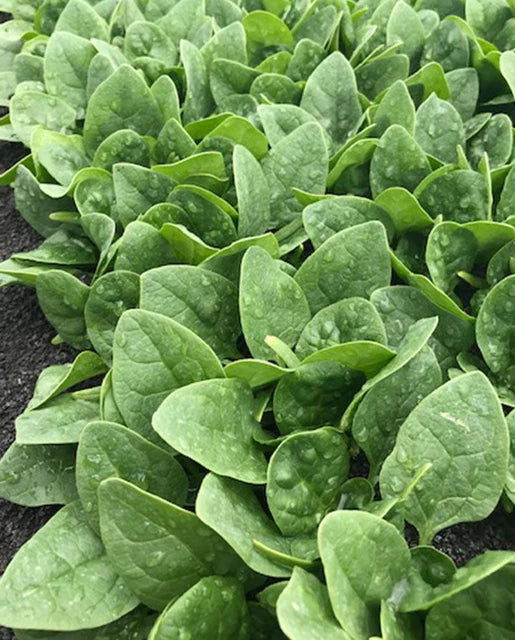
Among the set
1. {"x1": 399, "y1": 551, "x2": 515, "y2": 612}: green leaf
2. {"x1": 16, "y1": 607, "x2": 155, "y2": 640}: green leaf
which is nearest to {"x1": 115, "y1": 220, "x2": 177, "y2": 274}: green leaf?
{"x1": 16, "y1": 607, "x2": 155, "y2": 640}: green leaf

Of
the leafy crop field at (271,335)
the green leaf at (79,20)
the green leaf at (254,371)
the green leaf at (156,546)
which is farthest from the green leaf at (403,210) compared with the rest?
the green leaf at (79,20)

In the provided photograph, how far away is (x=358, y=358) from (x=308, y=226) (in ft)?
1.02

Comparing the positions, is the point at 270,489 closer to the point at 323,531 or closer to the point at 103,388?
the point at 323,531

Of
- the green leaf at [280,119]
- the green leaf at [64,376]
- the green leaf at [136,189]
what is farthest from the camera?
the green leaf at [280,119]

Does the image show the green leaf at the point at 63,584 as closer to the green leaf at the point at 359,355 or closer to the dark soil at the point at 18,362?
the dark soil at the point at 18,362

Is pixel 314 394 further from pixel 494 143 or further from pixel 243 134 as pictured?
pixel 494 143

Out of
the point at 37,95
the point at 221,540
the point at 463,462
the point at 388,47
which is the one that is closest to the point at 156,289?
the point at 221,540

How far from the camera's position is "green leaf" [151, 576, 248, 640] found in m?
0.93

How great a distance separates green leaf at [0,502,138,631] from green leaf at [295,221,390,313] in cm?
51

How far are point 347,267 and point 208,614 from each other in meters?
0.56

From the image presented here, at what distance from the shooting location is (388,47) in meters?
1.74

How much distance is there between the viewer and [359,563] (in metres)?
0.93

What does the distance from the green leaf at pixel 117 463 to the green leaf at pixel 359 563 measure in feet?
1.03

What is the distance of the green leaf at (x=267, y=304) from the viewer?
1.16 meters
